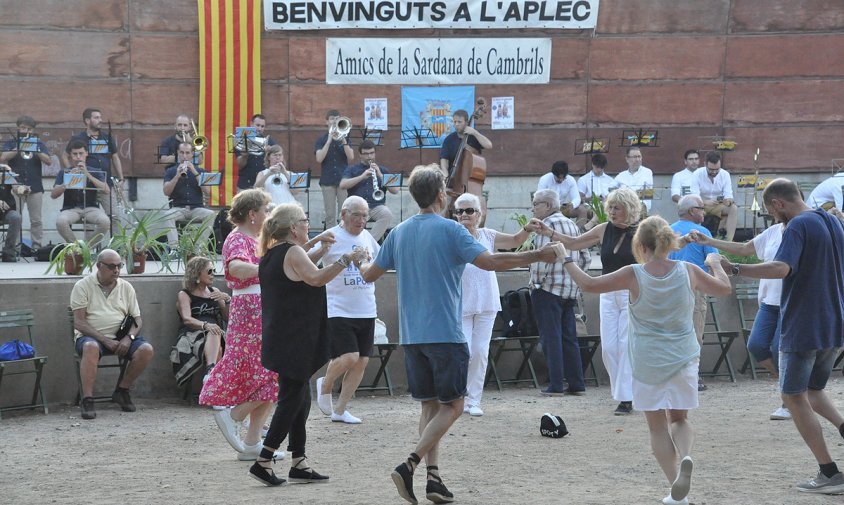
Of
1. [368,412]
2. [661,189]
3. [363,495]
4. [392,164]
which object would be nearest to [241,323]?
[363,495]

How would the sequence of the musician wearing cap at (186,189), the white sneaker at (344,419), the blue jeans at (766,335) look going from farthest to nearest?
the musician wearing cap at (186,189) → the white sneaker at (344,419) → the blue jeans at (766,335)

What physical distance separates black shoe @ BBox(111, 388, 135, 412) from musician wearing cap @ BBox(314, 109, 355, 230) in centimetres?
492

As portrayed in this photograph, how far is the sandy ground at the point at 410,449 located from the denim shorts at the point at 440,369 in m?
0.65

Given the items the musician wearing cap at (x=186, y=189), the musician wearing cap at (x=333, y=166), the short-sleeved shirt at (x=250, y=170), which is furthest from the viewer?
the musician wearing cap at (x=333, y=166)

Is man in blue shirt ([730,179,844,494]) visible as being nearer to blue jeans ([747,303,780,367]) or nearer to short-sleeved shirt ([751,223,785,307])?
short-sleeved shirt ([751,223,785,307])

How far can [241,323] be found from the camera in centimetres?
717

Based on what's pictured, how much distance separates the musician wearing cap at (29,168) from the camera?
46.1ft

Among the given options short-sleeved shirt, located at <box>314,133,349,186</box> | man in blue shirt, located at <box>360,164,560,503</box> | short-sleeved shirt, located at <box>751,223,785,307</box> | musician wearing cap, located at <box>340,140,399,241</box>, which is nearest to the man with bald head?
musician wearing cap, located at <box>340,140,399,241</box>

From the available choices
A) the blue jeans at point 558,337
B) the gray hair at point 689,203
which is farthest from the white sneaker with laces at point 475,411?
the gray hair at point 689,203

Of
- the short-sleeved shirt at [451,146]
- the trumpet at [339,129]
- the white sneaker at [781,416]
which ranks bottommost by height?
the white sneaker at [781,416]

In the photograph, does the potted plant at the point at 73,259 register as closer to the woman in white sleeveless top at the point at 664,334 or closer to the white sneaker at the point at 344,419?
the white sneaker at the point at 344,419

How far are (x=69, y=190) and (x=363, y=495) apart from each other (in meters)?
8.17

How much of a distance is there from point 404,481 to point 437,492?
30 centimetres

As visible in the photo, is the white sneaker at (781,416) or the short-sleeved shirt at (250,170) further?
the short-sleeved shirt at (250,170)
